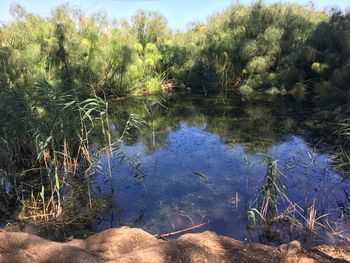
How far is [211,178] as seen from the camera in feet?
24.0

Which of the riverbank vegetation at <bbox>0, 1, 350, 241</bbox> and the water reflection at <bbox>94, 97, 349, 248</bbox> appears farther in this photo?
the riverbank vegetation at <bbox>0, 1, 350, 241</bbox>

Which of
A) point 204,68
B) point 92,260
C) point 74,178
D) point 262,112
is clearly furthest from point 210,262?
point 204,68

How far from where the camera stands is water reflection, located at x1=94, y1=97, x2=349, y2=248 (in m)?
5.68

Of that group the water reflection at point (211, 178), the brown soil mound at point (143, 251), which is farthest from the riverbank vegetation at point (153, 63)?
the brown soil mound at point (143, 251)

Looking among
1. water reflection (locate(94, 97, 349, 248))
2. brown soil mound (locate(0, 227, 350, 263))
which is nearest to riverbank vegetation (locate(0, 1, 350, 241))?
water reflection (locate(94, 97, 349, 248))

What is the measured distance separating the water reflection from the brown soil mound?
4.13 feet

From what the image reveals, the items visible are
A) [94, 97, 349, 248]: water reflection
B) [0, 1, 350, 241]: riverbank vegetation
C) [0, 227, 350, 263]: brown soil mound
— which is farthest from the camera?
[0, 1, 350, 241]: riverbank vegetation

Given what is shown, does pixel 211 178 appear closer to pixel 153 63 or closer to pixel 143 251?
pixel 143 251

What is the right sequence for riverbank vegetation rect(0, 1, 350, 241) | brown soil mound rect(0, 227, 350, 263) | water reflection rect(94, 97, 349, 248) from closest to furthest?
1. brown soil mound rect(0, 227, 350, 263)
2. water reflection rect(94, 97, 349, 248)
3. riverbank vegetation rect(0, 1, 350, 241)

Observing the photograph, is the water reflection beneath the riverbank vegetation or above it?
beneath

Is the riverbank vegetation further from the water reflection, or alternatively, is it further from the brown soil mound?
the brown soil mound

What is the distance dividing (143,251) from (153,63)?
17.4 m

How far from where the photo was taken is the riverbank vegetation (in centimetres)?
682

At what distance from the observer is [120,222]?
568 cm
